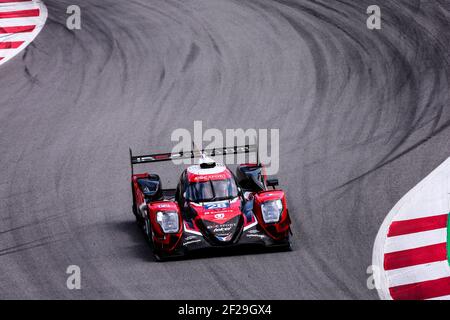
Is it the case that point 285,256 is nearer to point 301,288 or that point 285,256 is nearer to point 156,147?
point 301,288

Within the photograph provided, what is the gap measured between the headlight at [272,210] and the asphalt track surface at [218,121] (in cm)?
56

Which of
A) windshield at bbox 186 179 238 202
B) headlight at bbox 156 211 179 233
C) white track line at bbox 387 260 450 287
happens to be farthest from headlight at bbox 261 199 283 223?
white track line at bbox 387 260 450 287

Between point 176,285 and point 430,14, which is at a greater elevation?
point 430,14

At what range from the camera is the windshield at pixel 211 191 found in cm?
1702

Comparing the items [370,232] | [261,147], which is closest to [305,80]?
[261,147]

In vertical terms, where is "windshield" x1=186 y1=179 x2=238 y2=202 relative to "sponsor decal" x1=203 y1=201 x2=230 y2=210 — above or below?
above

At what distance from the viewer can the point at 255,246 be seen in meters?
16.3

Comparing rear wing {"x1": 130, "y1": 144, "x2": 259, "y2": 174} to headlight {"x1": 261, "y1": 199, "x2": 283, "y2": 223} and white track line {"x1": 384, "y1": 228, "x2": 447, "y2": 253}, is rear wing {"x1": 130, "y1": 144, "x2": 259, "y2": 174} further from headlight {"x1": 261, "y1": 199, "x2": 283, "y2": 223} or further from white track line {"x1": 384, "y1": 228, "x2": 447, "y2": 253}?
white track line {"x1": 384, "y1": 228, "x2": 447, "y2": 253}

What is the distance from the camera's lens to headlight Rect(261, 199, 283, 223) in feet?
54.2

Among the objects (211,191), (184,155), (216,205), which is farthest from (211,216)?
(184,155)

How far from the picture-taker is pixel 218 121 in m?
23.3

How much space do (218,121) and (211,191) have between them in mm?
6367

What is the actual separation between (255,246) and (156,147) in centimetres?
634

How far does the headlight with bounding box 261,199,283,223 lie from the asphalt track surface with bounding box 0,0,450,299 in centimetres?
56
